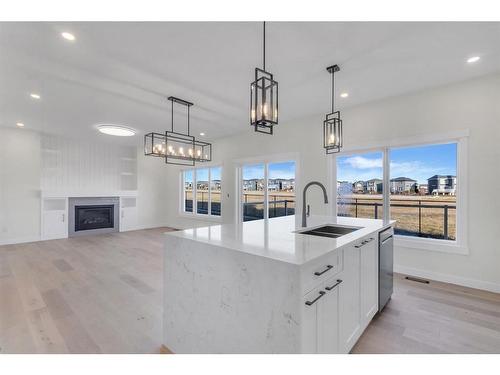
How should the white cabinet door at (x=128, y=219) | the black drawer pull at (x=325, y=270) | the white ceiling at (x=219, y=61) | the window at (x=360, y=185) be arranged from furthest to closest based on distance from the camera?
1. the white cabinet door at (x=128, y=219)
2. the window at (x=360, y=185)
3. the white ceiling at (x=219, y=61)
4. the black drawer pull at (x=325, y=270)

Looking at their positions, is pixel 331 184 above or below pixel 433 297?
above

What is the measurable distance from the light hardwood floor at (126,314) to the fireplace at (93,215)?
95.8 inches

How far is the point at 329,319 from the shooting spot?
1.45 metres

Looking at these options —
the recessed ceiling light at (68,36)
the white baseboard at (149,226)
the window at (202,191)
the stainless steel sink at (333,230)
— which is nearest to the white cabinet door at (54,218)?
the white baseboard at (149,226)

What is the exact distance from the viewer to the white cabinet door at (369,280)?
2.00 metres

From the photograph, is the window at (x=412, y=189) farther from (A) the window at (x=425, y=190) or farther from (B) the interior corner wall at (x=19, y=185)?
(B) the interior corner wall at (x=19, y=185)

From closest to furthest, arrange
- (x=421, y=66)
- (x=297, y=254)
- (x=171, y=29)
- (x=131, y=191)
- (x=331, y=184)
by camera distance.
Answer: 1. (x=297, y=254)
2. (x=171, y=29)
3. (x=421, y=66)
4. (x=331, y=184)
5. (x=131, y=191)

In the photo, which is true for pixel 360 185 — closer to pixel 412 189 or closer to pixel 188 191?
pixel 412 189

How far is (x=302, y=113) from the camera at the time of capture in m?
4.55

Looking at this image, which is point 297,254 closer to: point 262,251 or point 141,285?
point 262,251

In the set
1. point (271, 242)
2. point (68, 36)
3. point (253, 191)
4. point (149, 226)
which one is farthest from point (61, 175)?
point (271, 242)
